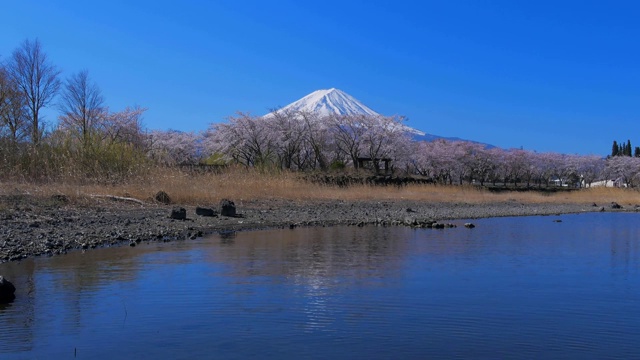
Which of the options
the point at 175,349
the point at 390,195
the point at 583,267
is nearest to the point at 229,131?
the point at 390,195

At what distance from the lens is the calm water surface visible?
5441 mm

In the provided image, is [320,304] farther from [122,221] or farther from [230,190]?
[230,190]

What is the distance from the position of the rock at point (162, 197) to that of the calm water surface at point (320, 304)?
24.2 feet

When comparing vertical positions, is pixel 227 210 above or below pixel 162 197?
below

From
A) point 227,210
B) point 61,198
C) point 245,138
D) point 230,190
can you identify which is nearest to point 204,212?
point 227,210

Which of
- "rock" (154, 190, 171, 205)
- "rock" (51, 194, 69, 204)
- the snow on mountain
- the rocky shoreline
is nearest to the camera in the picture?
the rocky shoreline

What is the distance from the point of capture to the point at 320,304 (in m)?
7.12

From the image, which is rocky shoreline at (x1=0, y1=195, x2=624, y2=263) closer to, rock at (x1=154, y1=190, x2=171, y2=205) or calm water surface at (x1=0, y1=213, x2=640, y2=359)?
rock at (x1=154, y1=190, x2=171, y2=205)

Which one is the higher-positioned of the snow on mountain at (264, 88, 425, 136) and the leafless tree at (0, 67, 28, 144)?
the snow on mountain at (264, 88, 425, 136)

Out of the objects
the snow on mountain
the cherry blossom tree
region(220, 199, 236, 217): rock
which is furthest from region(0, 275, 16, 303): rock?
the snow on mountain

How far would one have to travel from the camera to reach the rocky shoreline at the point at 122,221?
11359 mm

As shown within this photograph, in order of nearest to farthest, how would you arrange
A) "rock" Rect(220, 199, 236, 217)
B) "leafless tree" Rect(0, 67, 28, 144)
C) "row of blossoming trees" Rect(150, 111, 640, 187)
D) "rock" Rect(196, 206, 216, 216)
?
"rock" Rect(196, 206, 216, 216) < "rock" Rect(220, 199, 236, 217) < "leafless tree" Rect(0, 67, 28, 144) < "row of blossoming trees" Rect(150, 111, 640, 187)

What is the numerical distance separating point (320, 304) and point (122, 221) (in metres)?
9.42

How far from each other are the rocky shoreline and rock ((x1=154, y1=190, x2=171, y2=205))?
402 mm
